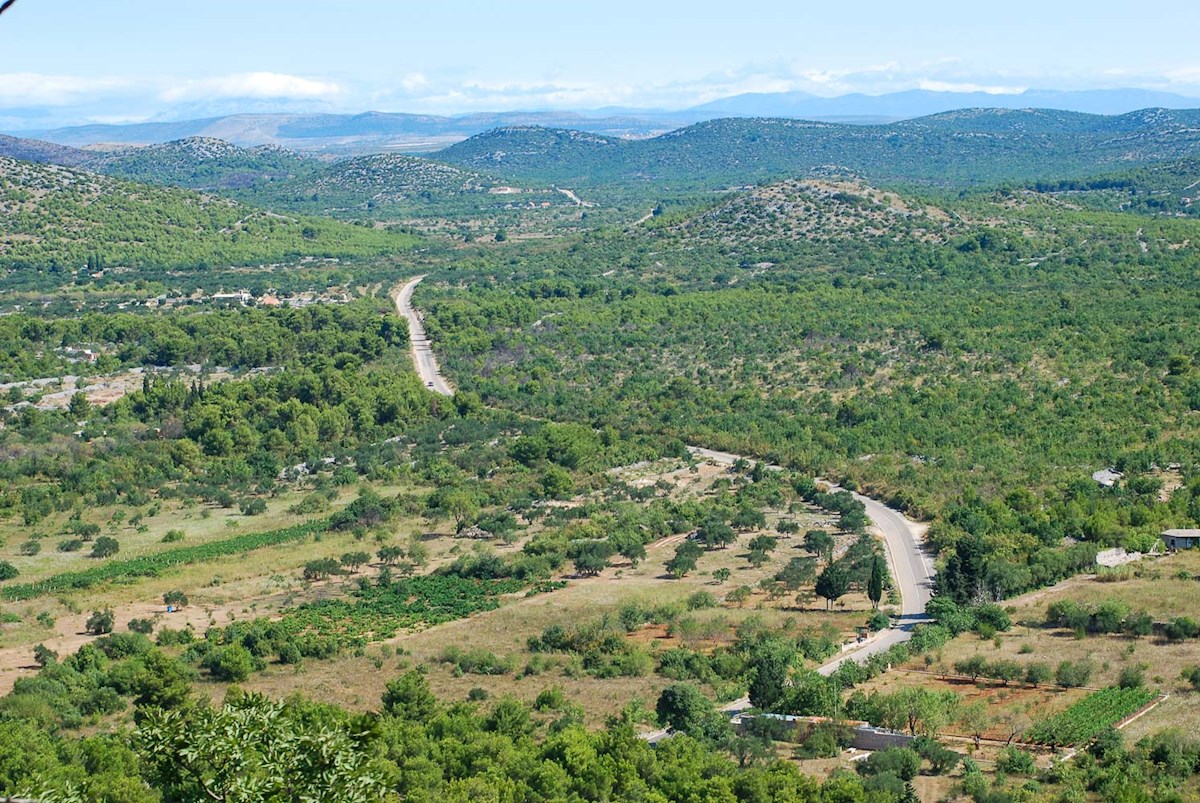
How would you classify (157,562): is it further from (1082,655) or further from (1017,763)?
(1017,763)

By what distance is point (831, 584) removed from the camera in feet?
125

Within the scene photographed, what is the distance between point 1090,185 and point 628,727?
124 metres

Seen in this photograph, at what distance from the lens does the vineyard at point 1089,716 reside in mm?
26719

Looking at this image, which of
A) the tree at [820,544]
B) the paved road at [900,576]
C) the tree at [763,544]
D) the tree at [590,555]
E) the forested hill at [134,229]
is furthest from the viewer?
the forested hill at [134,229]

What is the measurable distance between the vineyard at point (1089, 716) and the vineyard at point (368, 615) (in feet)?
58.5

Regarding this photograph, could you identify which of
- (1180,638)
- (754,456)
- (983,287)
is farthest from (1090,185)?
(1180,638)

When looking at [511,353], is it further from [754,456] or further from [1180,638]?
[1180,638]

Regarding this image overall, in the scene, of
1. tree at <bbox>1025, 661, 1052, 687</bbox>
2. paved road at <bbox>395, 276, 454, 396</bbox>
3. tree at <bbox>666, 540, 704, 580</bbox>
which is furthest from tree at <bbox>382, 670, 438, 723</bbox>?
paved road at <bbox>395, 276, 454, 396</bbox>

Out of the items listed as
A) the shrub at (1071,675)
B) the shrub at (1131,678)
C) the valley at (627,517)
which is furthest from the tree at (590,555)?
the shrub at (1131,678)

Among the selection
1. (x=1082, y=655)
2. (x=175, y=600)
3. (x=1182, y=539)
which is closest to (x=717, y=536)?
(x=1182, y=539)

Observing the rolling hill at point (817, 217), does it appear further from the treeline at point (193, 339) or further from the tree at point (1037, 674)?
the tree at point (1037, 674)

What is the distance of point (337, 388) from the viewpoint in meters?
67.5

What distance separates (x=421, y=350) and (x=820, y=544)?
43020 mm

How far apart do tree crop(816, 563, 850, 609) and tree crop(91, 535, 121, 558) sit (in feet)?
81.7
